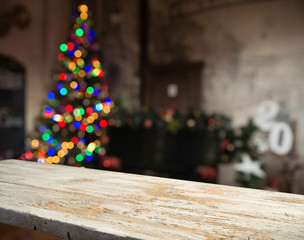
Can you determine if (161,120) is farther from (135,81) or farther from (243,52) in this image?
(243,52)

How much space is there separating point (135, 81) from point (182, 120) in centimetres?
167

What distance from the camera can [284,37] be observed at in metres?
4.03

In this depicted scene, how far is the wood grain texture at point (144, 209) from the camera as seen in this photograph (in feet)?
1.66

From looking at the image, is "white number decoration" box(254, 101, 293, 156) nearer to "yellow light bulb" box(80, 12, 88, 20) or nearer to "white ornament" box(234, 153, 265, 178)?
"white ornament" box(234, 153, 265, 178)

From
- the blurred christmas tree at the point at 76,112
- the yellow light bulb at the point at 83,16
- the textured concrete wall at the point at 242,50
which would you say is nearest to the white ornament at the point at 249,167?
the textured concrete wall at the point at 242,50

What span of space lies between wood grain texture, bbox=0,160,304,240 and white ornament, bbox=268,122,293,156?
3601 mm

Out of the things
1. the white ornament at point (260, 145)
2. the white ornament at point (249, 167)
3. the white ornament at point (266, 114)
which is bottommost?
the white ornament at point (249, 167)

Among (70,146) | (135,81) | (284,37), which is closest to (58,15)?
(135,81)

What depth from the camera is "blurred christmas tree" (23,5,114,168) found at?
4359mm

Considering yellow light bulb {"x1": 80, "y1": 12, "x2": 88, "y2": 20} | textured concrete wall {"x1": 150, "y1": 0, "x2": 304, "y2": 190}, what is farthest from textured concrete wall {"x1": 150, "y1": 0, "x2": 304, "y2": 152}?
yellow light bulb {"x1": 80, "y1": 12, "x2": 88, "y2": 20}

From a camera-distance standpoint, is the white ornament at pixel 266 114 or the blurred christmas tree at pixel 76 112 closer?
the white ornament at pixel 266 114

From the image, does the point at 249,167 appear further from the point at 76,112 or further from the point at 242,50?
the point at 76,112

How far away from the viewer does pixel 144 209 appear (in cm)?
61

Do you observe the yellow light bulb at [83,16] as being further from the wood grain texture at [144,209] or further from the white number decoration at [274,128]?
the wood grain texture at [144,209]
